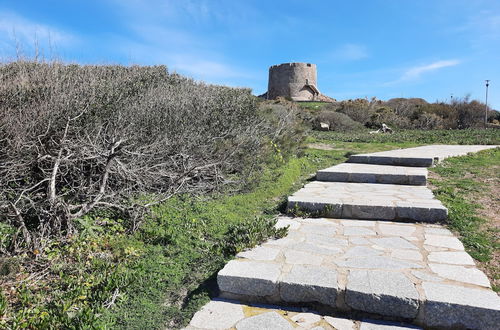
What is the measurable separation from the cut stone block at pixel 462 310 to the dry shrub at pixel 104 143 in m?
2.65

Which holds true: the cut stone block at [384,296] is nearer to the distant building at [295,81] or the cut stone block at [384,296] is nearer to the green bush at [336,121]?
the green bush at [336,121]

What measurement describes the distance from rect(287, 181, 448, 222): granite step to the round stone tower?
34.4 meters

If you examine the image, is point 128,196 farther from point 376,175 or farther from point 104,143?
point 376,175

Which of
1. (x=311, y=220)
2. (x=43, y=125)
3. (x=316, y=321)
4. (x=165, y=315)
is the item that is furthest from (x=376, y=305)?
(x=43, y=125)

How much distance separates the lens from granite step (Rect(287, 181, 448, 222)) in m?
4.01

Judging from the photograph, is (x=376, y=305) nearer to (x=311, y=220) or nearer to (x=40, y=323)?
(x=311, y=220)

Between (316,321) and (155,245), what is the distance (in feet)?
5.80

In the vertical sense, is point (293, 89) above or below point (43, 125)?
above

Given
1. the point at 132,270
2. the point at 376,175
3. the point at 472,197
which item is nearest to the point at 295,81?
the point at 376,175

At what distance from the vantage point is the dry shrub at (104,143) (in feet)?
11.8

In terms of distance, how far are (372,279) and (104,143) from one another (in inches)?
120

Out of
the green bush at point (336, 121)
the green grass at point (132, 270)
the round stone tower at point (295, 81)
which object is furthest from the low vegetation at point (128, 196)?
the round stone tower at point (295, 81)

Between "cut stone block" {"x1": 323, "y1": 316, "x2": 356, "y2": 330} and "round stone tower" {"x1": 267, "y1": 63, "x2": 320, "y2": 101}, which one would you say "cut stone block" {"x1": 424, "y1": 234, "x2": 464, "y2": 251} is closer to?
"cut stone block" {"x1": 323, "y1": 316, "x2": 356, "y2": 330}

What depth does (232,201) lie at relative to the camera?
4805 millimetres
